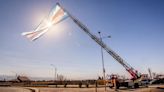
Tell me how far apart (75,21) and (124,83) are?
1883 cm

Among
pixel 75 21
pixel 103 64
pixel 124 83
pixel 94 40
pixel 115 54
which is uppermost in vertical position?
pixel 75 21

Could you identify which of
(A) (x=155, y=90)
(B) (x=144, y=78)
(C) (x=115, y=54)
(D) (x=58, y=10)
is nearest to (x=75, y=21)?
(C) (x=115, y=54)

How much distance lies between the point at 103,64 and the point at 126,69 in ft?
54.0

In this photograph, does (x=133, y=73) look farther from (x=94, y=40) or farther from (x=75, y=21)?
(x=75, y=21)

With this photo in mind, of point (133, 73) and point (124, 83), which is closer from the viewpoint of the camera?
point (124, 83)

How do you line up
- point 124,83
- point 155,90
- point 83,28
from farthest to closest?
point 83,28 < point 124,83 < point 155,90

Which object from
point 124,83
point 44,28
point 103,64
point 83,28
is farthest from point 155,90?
point 83,28

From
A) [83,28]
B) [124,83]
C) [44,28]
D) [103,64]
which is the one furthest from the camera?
[83,28]

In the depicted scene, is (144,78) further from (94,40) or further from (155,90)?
(155,90)

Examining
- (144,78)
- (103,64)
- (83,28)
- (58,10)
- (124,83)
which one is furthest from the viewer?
(83,28)

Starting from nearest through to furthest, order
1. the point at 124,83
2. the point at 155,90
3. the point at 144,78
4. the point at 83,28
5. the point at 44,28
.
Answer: the point at 155,90, the point at 44,28, the point at 124,83, the point at 144,78, the point at 83,28

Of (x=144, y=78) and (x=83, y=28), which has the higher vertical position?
(x=83, y=28)

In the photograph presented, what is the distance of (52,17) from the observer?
2180cm

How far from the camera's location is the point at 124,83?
38125mm
